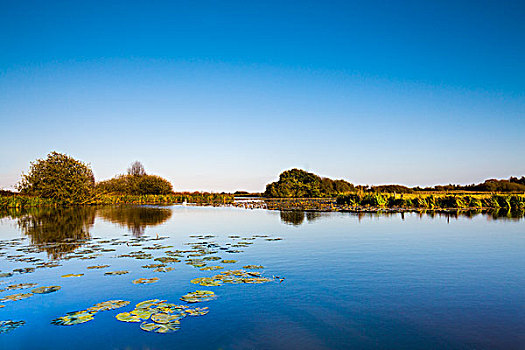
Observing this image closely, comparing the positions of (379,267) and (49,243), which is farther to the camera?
(49,243)

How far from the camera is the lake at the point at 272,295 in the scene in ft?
15.7

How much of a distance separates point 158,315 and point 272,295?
6.72 feet

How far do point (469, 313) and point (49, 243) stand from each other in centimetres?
1254

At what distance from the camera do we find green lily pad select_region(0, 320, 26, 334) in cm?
503

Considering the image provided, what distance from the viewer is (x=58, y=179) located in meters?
35.1

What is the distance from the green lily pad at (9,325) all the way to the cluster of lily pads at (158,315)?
1.34 metres

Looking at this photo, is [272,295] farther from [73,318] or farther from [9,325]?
[9,325]

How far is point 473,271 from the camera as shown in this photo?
27.6ft

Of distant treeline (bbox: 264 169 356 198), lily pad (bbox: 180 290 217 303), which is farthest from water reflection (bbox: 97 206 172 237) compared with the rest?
distant treeline (bbox: 264 169 356 198)

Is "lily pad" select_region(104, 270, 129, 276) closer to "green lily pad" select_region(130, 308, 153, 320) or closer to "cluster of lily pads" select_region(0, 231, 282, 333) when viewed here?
"cluster of lily pads" select_region(0, 231, 282, 333)

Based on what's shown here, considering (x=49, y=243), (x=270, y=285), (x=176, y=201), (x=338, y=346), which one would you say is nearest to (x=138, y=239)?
(x=49, y=243)

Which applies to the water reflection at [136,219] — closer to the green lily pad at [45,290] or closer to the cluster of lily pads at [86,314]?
the green lily pad at [45,290]

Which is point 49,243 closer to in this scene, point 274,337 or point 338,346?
point 274,337

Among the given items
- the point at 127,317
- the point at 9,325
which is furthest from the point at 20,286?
the point at 127,317
